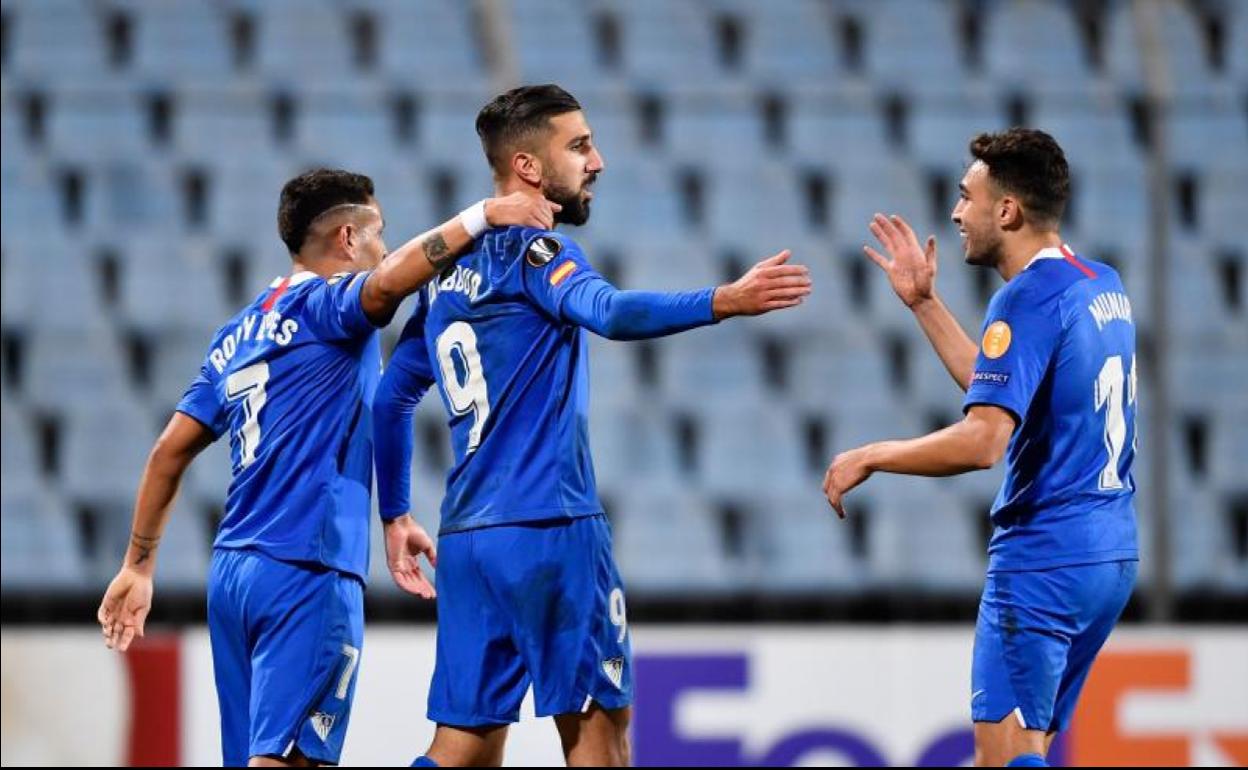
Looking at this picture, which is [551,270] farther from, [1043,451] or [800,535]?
[800,535]

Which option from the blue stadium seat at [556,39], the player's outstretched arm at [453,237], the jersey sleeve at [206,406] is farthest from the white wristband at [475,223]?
the blue stadium seat at [556,39]

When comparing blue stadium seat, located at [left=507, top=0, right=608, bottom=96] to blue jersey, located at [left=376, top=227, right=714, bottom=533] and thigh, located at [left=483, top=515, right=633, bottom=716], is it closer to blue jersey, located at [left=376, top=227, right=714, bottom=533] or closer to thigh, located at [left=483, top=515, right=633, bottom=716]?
blue jersey, located at [left=376, top=227, right=714, bottom=533]

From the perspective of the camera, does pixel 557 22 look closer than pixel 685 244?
No

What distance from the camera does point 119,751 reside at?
7035 mm

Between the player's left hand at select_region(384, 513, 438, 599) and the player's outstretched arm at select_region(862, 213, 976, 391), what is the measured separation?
1376 mm

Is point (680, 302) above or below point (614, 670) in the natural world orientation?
above

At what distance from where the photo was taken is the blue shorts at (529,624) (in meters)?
4.06

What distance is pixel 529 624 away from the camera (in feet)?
13.4

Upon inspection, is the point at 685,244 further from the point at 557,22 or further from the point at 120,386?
the point at 120,386

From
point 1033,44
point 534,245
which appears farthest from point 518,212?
point 1033,44

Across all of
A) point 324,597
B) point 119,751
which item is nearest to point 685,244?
point 119,751

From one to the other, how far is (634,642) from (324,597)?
2.81 meters

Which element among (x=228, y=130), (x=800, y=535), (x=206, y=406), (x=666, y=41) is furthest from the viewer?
(x=666, y=41)

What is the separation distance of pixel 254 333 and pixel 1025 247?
1901 millimetres
